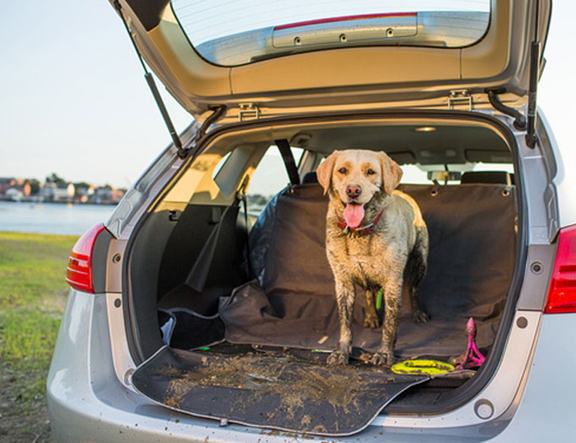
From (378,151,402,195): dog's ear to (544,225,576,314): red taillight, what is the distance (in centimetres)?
133

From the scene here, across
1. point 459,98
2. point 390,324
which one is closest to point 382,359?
point 390,324

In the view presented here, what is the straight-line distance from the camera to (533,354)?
Result: 5.09 ft

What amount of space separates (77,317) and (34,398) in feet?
6.34

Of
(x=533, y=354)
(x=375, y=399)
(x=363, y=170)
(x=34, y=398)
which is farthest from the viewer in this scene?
(x=34, y=398)

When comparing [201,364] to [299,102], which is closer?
[201,364]

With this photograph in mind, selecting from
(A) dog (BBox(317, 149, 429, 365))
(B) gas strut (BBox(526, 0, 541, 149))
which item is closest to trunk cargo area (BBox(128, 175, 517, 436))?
(A) dog (BBox(317, 149, 429, 365))

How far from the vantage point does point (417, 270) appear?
3.79 m

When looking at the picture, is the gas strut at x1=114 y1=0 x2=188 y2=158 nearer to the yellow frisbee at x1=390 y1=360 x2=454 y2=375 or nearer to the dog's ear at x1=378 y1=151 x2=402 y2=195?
the dog's ear at x1=378 y1=151 x2=402 y2=195

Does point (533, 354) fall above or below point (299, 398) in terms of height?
above

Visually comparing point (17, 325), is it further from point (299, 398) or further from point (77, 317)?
point (299, 398)

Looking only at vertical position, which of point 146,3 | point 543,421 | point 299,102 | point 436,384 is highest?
point 146,3

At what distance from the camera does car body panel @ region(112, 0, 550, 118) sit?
7.23 ft

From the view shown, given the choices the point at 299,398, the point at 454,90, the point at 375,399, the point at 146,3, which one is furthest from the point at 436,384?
the point at 146,3

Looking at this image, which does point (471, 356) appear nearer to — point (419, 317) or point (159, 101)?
point (419, 317)
